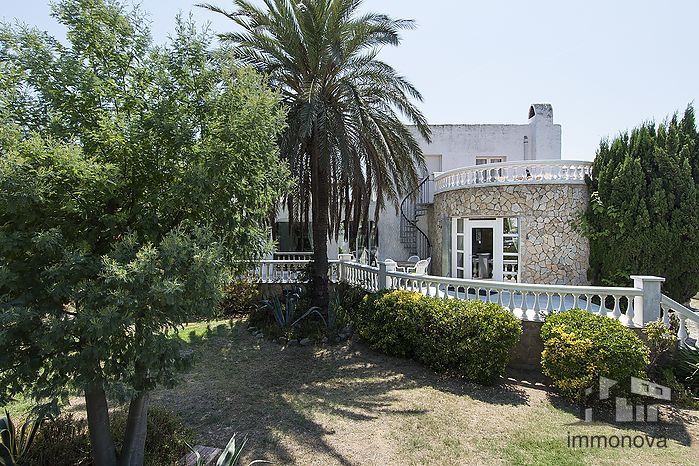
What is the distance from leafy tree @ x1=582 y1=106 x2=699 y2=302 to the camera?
10126mm

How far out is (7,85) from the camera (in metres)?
3.15

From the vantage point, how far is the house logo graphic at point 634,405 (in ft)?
18.5

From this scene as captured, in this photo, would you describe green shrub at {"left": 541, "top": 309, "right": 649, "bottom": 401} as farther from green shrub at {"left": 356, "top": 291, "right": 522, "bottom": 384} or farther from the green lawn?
green shrub at {"left": 356, "top": 291, "right": 522, "bottom": 384}

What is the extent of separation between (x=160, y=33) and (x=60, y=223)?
6.64 ft

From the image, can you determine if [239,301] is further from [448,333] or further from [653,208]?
[653,208]

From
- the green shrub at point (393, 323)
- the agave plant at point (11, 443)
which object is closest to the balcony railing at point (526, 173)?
the green shrub at point (393, 323)

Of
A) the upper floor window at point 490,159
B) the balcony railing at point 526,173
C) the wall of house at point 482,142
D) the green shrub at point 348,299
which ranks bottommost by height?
the green shrub at point 348,299

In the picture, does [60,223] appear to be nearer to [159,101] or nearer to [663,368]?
[159,101]

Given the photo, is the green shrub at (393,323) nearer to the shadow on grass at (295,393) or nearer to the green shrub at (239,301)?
the shadow on grass at (295,393)

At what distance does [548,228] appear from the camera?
38.5 feet

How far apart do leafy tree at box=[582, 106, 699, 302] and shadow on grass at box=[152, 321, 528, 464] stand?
21.5 feet

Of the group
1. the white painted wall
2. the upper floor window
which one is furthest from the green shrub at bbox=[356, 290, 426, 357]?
the upper floor window

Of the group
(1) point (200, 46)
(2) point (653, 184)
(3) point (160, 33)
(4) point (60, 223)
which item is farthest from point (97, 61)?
(2) point (653, 184)

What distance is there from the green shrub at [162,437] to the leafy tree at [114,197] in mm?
403
